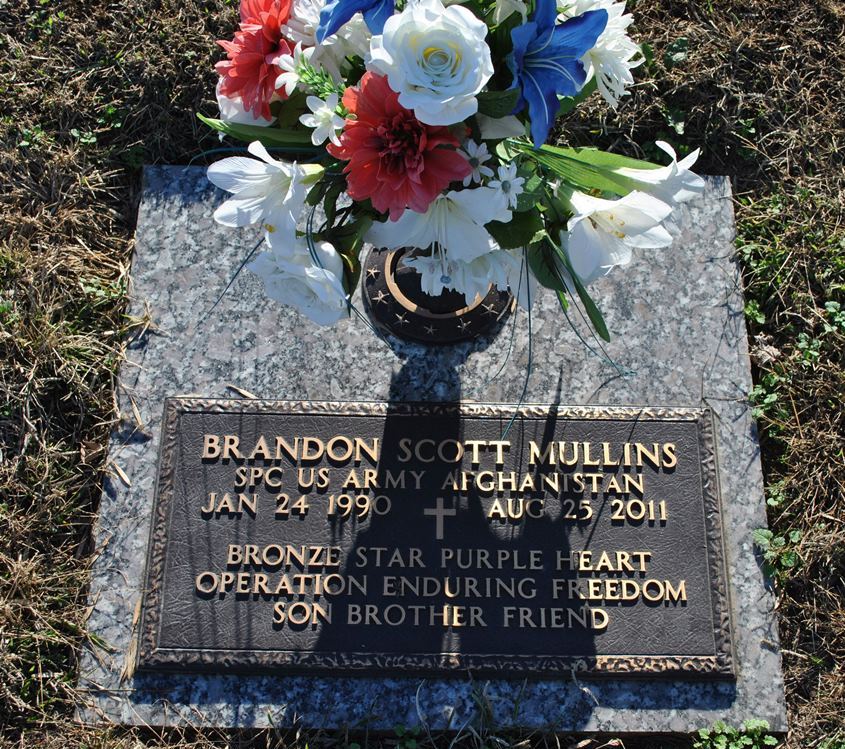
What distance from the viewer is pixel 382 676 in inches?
88.2

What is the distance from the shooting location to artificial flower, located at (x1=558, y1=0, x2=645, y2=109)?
1.68 meters

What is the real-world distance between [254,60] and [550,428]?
1326 mm

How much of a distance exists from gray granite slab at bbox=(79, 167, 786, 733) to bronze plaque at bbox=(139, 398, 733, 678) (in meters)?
0.08

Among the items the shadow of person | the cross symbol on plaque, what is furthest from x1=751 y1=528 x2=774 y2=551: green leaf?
the cross symbol on plaque

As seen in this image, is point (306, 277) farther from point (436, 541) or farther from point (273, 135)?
point (436, 541)

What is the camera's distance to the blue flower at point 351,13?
1489 millimetres

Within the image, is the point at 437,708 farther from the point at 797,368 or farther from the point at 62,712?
the point at 797,368

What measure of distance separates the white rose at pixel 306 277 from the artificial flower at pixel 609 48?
677mm

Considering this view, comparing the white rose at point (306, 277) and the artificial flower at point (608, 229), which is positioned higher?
the artificial flower at point (608, 229)

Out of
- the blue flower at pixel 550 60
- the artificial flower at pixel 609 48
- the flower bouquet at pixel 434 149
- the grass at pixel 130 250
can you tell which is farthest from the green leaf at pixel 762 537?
the blue flower at pixel 550 60

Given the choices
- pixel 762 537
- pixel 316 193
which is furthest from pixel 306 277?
pixel 762 537

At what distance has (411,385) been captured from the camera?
2.52 m

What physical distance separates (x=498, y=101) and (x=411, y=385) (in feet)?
3.72

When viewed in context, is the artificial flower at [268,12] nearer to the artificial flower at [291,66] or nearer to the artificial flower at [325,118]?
the artificial flower at [291,66]
